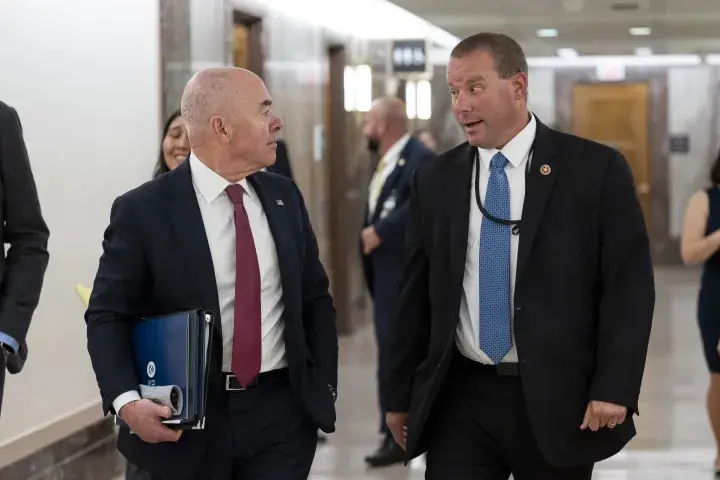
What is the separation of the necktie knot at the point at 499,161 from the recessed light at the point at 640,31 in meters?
6.81

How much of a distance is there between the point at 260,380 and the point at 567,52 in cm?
693

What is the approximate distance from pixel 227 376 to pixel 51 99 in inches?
128

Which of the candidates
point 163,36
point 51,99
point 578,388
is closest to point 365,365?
point 163,36

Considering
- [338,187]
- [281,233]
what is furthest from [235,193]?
[338,187]

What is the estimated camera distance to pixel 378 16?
35.0 ft

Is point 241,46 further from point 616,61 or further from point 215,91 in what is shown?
point 215,91

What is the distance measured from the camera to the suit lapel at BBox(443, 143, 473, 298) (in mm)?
3104

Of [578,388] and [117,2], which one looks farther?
[117,2]

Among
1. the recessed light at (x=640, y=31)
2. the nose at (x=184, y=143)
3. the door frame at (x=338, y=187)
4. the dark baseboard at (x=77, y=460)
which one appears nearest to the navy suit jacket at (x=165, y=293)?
the nose at (x=184, y=143)

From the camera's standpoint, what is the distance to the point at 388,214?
6.50m

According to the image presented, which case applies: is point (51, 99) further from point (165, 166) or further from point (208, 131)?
point (208, 131)

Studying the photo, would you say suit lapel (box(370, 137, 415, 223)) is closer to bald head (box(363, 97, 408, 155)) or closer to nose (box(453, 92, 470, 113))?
bald head (box(363, 97, 408, 155))

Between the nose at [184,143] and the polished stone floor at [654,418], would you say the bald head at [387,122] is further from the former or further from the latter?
the nose at [184,143]

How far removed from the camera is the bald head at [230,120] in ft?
9.53
